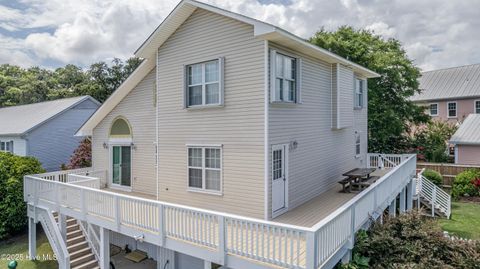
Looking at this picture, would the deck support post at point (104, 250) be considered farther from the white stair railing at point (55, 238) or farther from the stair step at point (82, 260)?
the stair step at point (82, 260)

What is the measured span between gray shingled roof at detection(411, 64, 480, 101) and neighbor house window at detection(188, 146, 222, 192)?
28.3 meters

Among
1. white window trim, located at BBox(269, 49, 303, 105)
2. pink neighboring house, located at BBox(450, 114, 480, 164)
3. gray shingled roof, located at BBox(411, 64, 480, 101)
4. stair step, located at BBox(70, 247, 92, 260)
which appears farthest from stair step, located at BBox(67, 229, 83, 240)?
gray shingled roof, located at BBox(411, 64, 480, 101)

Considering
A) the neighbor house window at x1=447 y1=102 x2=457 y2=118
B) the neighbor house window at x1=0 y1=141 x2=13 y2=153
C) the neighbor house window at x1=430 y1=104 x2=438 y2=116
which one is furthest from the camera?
the neighbor house window at x1=430 y1=104 x2=438 y2=116

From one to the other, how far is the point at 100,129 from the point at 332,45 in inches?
663

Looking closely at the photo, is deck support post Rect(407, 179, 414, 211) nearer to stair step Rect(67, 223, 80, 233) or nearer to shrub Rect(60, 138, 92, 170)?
stair step Rect(67, 223, 80, 233)

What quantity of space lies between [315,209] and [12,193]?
13541 mm

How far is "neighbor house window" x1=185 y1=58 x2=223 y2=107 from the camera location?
365 inches

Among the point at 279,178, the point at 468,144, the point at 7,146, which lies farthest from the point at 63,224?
the point at 468,144

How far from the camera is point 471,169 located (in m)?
18.0

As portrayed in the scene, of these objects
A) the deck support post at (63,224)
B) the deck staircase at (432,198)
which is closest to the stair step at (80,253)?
the deck support post at (63,224)

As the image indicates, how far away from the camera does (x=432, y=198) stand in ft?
51.1

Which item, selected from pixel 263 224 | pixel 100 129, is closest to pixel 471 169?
pixel 263 224

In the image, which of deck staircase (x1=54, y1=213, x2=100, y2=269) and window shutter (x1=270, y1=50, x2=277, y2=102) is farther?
deck staircase (x1=54, y1=213, x2=100, y2=269)

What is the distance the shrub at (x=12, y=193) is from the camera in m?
13.5
